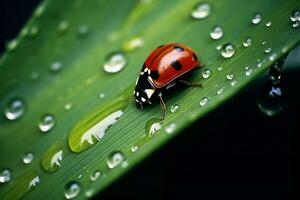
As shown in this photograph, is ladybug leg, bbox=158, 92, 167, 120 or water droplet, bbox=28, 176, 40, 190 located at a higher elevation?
water droplet, bbox=28, 176, 40, 190

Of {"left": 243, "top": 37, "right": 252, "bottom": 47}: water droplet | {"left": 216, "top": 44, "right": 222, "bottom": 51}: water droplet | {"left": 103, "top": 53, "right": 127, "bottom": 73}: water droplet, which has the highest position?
{"left": 103, "top": 53, "right": 127, "bottom": 73}: water droplet

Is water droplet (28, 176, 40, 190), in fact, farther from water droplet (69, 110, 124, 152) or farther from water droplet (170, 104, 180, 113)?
water droplet (170, 104, 180, 113)

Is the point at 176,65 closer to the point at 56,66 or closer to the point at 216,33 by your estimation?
the point at 216,33

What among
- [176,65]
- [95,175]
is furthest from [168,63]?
[95,175]

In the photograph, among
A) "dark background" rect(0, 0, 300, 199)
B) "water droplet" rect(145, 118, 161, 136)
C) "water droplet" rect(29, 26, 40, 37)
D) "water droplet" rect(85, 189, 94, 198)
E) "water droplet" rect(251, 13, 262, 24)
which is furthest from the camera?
"dark background" rect(0, 0, 300, 199)

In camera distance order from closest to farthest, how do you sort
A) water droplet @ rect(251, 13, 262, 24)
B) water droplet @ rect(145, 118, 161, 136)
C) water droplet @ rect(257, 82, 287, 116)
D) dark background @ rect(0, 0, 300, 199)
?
water droplet @ rect(145, 118, 161, 136) → water droplet @ rect(251, 13, 262, 24) → water droplet @ rect(257, 82, 287, 116) → dark background @ rect(0, 0, 300, 199)

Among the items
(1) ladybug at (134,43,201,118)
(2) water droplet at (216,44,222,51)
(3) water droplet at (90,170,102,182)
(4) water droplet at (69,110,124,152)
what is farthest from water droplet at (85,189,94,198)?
(2) water droplet at (216,44,222,51)

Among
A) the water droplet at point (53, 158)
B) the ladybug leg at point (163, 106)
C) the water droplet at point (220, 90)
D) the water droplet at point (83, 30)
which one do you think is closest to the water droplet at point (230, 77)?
the water droplet at point (220, 90)

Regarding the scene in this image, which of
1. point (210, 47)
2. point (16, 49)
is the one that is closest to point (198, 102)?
point (210, 47)

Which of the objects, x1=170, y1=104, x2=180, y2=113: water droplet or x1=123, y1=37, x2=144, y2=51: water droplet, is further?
x1=123, y1=37, x2=144, y2=51: water droplet
